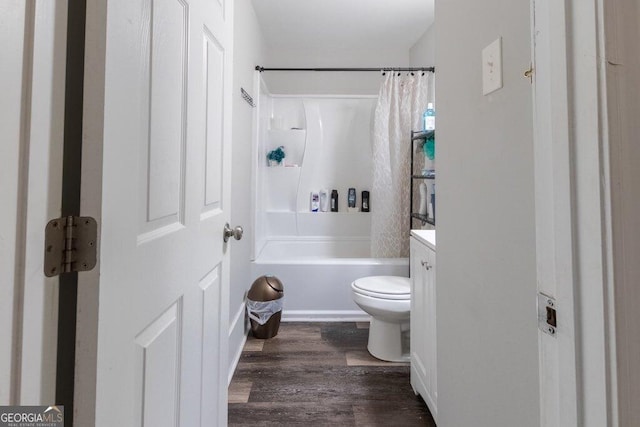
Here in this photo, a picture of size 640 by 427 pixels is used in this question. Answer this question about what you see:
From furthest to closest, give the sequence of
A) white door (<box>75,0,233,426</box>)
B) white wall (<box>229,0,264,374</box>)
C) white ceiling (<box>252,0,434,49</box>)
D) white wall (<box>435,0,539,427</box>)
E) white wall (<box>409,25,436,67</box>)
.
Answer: white wall (<box>409,25,436,67</box>) < white ceiling (<box>252,0,434,49</box>) < white wall (<box>229,0,264,374</box>) < white wall (<box>435,0,539,427</box>) < white door (<box>75,0,233,426</box>)

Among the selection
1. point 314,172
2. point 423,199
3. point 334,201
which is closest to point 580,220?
point 423,199

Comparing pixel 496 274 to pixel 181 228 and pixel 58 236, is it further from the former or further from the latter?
pixel 58 236

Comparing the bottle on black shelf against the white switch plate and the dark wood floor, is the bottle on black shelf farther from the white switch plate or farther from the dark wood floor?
the white switch plate

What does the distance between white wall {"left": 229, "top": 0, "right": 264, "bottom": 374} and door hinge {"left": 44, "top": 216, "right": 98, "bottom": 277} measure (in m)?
1.52

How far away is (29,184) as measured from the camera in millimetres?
441

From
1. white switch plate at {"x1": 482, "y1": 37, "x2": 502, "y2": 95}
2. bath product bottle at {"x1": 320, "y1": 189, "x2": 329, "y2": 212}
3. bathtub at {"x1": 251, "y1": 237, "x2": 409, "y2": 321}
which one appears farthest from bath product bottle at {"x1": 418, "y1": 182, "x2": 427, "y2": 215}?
white switch plate at {"x1": 482, "y1": 37, "x2": 502, "y2": 95}

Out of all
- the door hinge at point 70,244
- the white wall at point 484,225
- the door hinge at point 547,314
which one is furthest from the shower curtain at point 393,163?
the door hinge at point 70,244

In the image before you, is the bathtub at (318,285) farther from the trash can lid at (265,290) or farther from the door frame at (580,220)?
the door frame at (580,220)

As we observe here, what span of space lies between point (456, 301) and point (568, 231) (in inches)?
26.5

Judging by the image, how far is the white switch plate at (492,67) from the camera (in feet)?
2.61

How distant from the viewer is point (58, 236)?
0.49m

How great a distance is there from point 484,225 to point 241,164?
1.75 metres

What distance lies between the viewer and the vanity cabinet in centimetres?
144

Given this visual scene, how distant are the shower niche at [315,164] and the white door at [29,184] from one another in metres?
2.95
